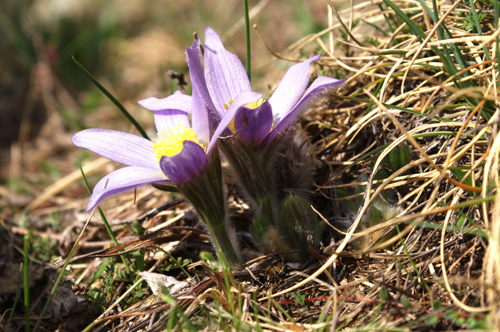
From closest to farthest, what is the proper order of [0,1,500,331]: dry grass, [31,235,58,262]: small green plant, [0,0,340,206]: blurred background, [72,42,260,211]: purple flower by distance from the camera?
[0,1,500,331]: dry grass
[72,42,260,211]: purple flower
[31,235,58,262]: small green plant
[0,0,340,206]: blurred background

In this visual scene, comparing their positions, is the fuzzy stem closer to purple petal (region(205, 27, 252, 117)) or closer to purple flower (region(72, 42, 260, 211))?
purple flower (region(72, 42, 260, 211))

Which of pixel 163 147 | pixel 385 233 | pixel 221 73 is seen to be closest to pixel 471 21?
pixel 385 233

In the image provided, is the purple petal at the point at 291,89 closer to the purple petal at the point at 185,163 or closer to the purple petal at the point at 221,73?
the purple petal at the point at 221,73

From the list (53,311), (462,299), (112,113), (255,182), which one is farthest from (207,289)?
(112,113)

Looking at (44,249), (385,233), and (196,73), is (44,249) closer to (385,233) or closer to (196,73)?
(196,73)

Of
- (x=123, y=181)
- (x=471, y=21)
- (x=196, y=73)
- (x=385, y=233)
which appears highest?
(x=196, y=73)

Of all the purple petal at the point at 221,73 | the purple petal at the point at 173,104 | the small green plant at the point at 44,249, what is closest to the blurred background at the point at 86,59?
the small green plant at the point at 44,249

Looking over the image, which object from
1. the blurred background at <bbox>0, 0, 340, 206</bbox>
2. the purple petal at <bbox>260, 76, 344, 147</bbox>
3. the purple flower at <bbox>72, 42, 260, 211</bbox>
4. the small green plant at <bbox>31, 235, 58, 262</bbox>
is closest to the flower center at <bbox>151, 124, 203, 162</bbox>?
the purple flower at <bbox>72, 42, 260, 211</bbox>
